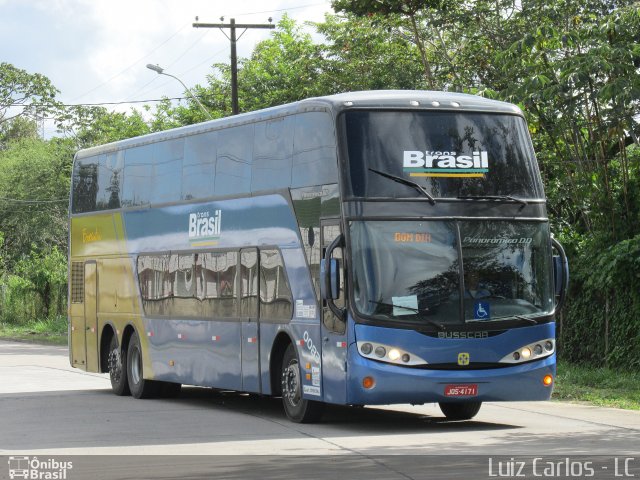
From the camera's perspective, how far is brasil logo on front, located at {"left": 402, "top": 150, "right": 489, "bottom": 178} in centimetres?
1634

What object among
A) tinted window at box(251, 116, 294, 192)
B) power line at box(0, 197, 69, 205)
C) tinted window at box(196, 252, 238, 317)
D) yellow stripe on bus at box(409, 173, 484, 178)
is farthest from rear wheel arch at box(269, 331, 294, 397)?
power line at box(0, 197, 69, 205)

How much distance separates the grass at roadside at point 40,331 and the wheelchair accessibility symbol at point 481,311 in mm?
33462

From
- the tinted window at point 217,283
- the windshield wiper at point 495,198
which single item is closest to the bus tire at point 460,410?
the windshield wiper at point 495,198

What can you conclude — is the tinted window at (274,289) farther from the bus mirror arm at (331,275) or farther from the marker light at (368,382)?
the marker light at (368,382)

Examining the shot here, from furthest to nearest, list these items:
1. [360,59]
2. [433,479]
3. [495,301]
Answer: [360,59] → [495,301] → [433,479]

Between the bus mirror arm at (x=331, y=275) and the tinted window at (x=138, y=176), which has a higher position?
the tinted window at (x=138, y=176)

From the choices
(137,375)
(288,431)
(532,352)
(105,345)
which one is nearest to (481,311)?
(532,352)

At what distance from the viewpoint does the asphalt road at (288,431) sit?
13.8 meters

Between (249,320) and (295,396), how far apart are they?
1.80m

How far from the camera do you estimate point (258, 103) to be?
5284cm

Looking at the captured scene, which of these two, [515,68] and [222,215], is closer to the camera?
[222,215]

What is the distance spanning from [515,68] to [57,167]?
51.5 meters

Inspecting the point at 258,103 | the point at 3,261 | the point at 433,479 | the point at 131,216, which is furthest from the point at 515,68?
the point at 3,261

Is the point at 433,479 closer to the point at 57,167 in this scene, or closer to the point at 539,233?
the point at 539,233
